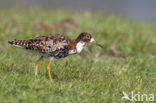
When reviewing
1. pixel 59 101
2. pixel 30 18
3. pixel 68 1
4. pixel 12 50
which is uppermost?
pixel 68 1

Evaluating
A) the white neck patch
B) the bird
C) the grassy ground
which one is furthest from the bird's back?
the grassy ground

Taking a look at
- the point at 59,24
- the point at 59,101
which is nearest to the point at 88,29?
the point at 59,24

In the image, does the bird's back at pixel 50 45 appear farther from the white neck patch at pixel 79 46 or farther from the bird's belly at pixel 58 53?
the white neck patch at pixel 79 46

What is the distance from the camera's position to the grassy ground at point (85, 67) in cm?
648

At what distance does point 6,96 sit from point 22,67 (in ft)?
6.42

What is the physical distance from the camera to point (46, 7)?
16.6 metres

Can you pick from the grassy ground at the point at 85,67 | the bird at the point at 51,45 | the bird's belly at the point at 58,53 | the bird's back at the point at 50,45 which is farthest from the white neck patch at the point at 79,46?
the grassy ground at the point at 85,67

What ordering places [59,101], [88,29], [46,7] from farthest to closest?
[46,7]
[88,29]
[59,101]

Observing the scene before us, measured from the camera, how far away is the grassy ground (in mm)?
6480

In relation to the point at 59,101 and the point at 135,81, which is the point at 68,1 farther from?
the point at 59,101

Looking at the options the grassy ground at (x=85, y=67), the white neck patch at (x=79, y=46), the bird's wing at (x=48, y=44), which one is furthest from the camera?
the white neck patch at (x=79, y=46)

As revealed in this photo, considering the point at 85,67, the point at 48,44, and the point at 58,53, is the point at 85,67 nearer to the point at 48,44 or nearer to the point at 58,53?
the point at 58,53

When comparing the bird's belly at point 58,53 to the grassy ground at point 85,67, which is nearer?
the grassy ground at point 85,67

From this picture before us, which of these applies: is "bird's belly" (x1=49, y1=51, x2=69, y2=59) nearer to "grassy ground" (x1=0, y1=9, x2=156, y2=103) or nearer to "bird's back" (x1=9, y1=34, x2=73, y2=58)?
"bird's back" (x1=9, y1=34, x2=73, y2=58)
